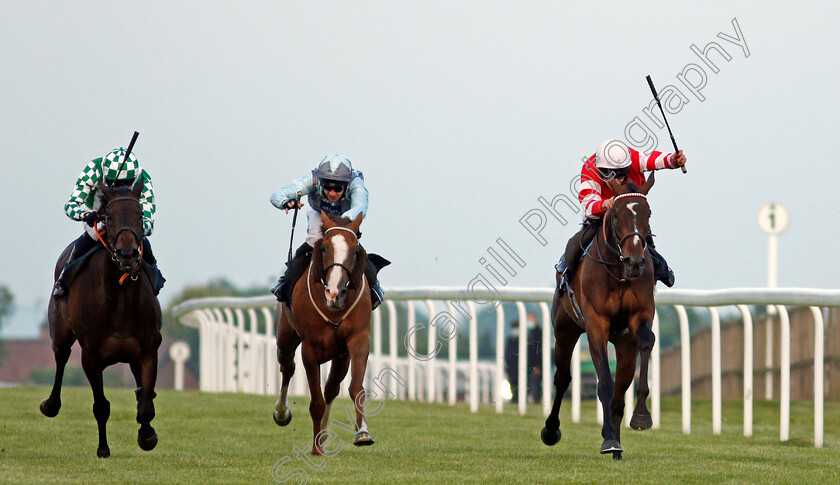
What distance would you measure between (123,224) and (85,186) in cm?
106

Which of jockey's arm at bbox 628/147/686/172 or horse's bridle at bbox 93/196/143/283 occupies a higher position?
jockey's arm at bbox 628/147/686/172

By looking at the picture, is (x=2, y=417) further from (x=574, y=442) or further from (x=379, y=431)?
(x=574, y=442)

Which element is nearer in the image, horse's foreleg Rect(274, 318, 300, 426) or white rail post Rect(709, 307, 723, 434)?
→ horse's foreleg Rect(274, 318, 300, 426)

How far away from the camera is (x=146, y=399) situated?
26.7ft

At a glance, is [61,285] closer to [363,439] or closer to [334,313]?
[334,313]

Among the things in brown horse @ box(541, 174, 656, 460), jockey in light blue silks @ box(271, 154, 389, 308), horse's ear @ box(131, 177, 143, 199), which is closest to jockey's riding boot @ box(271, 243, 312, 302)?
jockey in light blue silks @ box(271, 154, 389, 308)

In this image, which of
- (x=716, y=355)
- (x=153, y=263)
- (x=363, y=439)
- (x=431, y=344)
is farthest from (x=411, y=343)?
(x=363, y=439)

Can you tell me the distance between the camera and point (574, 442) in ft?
31.7

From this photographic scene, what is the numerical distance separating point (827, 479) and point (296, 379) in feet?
33.1

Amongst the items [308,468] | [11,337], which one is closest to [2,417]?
[308,468]

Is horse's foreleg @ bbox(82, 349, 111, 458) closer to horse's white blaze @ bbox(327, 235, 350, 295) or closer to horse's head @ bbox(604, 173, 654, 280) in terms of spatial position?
horse's white blaze @ bbox(327, 235, 350, 295)

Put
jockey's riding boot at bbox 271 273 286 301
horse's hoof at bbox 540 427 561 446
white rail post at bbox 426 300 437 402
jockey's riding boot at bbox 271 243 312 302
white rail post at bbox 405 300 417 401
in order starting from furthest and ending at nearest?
white rail post at bbox 426 300 437 402, white rail post at bbox 405 300 417 401, horse's hoof at bbox 540 427 561 446, jockey's riding boot at bbox 271 273 286 301, jockey's riding boot at bbox 271 243 312 302

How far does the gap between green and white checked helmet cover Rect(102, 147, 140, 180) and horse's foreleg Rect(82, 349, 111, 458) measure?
114 centimetres

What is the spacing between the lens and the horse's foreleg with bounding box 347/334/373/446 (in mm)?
7553
